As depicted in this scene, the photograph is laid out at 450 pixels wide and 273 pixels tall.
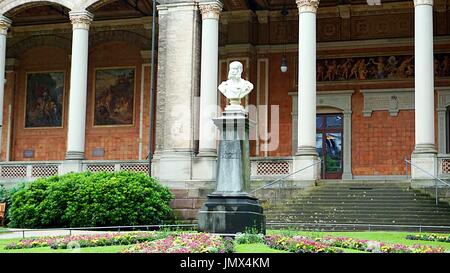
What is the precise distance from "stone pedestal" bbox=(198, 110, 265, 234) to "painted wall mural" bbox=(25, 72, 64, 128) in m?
22.2

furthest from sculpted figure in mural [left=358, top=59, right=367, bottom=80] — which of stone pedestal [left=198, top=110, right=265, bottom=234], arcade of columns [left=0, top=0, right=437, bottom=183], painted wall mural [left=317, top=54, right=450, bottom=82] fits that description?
stone pedestal [left=198, top=110, right=265, bottom=234]

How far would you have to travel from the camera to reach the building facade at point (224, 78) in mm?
27328

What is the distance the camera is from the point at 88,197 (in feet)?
76.6

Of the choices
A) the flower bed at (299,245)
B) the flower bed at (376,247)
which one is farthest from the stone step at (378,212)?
the flower bed at (299,245)

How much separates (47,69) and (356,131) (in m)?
16.2

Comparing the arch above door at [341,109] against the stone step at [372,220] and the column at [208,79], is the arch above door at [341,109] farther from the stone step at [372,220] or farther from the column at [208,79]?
the stone step at [372,220]

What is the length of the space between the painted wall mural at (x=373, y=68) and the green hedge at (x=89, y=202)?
12371 millimetres

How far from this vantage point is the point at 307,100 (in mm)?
26859

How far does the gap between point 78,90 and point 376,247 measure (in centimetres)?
1869

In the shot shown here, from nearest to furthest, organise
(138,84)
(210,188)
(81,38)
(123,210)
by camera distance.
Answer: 1. (123,210)
2. (210,188)
3. (81,38)
4. (138,84)

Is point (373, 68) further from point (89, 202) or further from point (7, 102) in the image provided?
point (7, 102)
